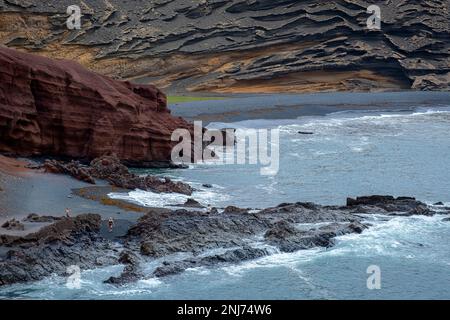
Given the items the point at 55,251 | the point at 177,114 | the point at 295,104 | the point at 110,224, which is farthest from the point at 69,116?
the point at 295,104

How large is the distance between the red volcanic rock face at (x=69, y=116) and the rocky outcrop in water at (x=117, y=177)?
4.54m

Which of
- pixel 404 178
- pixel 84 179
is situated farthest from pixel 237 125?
pixel 84 179

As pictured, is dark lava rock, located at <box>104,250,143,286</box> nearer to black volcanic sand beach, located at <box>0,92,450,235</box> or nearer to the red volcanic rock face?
black volcanic sand beach, located at <box>0,92,450,235</box>

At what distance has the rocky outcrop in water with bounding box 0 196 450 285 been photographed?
30516 millimetres

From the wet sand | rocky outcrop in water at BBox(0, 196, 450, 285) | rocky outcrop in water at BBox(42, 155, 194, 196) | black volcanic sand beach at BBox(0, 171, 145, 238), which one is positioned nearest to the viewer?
rocky outcrop in water at BBox(0, 196, 450, 285)

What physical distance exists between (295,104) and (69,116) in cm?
4722

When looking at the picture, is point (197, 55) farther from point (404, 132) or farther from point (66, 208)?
point (66, 208)

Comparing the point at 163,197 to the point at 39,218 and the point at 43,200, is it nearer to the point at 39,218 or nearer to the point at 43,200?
the point at 43,200

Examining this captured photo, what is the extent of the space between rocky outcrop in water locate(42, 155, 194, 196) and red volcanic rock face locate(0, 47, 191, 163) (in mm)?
4543

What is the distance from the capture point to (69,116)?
53.9 metres

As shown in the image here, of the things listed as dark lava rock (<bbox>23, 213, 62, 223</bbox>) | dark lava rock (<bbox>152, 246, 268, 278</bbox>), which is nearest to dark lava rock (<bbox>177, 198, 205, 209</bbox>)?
dark lava rock (<bbox>23, 213, 62, 223</bbox>)

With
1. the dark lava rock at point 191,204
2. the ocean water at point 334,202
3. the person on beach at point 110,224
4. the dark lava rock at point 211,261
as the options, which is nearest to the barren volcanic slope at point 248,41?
the ocean water at point 334,202

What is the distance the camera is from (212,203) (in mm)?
43969

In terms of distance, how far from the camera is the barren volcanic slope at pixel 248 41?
114 m
